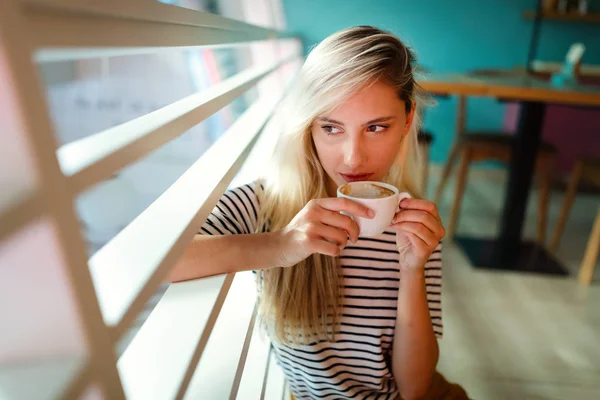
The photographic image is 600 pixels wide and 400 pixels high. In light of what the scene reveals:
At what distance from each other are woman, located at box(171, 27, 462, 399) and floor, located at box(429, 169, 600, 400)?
32.0 inches

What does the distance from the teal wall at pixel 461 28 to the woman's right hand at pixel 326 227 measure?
11.1 feet

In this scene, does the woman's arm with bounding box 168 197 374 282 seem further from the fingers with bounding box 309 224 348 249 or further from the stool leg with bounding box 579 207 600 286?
the stool leg with bounding box 579 207 600 286

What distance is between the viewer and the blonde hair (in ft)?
2.60

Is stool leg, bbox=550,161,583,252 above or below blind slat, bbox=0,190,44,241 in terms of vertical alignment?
below

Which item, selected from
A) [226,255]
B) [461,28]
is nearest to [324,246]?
[226,255]

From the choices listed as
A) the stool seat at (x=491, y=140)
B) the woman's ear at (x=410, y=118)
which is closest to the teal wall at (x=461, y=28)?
the stool seat at (x=491, y=140)

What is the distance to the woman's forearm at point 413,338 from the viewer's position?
2.70 ft

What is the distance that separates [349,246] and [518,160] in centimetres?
179

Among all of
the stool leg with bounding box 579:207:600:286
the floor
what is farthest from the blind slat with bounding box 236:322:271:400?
the stool leg with bounding box 579:207:600:286

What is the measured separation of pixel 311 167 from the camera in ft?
2.98

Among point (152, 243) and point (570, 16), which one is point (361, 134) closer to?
point (152, 243)

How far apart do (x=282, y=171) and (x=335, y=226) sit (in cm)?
28

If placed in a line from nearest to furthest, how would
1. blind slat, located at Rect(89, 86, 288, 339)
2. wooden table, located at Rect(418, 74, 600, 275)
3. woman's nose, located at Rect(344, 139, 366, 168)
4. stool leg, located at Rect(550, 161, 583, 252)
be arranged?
blind slat, located at Rect(89, 86, 288, 339) → woman's nose, located at Rect(344, 139, 366, 168) → wooden table, located at Rect(418, 74, 600, 275) → stool leg, located at Rect(550, 161, 583, 252)

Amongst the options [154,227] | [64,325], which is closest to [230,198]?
Answer: [154,227]
